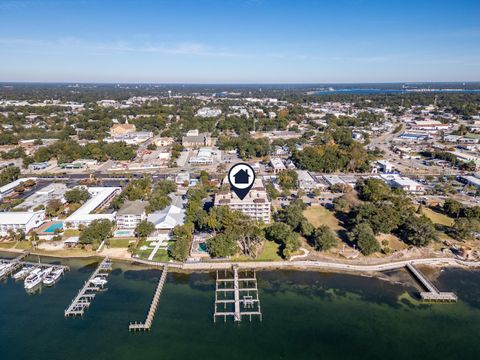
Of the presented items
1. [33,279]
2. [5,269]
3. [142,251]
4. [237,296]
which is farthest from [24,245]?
[237,296]

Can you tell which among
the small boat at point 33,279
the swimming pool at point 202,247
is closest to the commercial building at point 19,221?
the small boat at point 33,279

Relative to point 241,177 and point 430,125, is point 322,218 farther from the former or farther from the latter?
point 430,125

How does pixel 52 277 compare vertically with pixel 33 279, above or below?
below

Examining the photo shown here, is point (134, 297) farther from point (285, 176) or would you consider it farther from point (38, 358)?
point (285, 176)

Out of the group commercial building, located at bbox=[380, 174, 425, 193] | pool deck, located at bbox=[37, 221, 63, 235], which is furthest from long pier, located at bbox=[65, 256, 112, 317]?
commercial building, located at bbox=[380, 174, 425, 193]

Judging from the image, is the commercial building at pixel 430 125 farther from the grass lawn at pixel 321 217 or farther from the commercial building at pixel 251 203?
the commercial building at pixel 251 203

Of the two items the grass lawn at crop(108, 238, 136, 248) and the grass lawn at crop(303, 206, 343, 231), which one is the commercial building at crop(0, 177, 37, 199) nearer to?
the grass lawn at crop(108, 238, 136, 248)
